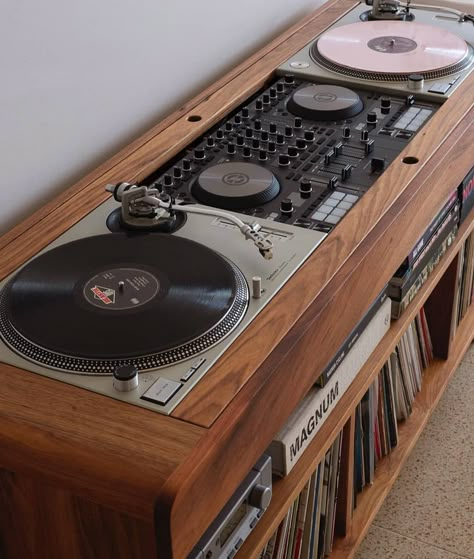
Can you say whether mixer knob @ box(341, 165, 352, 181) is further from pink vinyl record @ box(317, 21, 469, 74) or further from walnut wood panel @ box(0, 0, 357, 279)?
pink vinyl record @ box(317, 21, 469, 74)

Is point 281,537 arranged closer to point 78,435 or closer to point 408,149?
point 78,435

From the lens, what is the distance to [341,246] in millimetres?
1444

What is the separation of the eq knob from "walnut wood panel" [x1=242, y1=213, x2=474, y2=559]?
34 centimetres

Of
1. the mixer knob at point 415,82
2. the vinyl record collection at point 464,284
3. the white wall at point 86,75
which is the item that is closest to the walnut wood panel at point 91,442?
the white wall at point 86,75

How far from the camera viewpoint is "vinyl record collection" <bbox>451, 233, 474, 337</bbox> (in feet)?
7.09

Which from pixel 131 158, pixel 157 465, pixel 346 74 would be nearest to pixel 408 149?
pixel 346 74

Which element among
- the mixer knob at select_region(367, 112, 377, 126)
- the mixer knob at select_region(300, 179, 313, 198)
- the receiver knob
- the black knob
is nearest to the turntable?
the mixer knob at select_region(367, 112, 377, 126)

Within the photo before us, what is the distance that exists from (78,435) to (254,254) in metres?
0.43

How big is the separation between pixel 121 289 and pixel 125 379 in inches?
6.9

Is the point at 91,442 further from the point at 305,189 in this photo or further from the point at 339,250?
the point at 305,189

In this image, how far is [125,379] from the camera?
1.15m

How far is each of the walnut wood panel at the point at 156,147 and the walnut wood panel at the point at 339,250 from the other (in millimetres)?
371

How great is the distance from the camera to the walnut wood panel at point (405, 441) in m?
1.79

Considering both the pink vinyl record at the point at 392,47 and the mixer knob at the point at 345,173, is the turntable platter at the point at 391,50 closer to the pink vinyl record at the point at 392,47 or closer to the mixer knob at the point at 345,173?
the pink vinyl record at the point at 392,47
